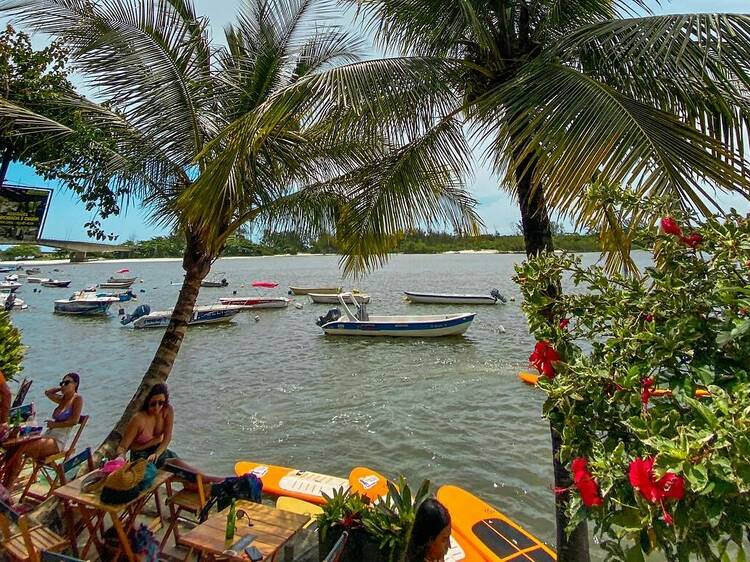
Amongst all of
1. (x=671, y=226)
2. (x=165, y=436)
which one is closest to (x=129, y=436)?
(x=165, y=436)

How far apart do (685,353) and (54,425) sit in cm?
594

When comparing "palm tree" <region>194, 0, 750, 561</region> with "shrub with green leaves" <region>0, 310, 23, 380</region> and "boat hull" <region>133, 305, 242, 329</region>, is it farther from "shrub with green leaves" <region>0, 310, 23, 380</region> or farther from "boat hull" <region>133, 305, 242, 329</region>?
"boat hull" <region>133, 305, 242, 329</region>

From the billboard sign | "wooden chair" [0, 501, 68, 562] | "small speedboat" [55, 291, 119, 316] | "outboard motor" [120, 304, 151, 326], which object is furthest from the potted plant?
"small speedboat" [55, 291, 119, 316]

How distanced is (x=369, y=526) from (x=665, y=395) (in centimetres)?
283

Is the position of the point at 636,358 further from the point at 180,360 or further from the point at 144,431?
the point at 180,360

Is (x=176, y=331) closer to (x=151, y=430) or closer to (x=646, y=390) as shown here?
(x=151, y=430)

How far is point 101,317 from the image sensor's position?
106ft

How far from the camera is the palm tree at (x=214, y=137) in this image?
4840 millimetres

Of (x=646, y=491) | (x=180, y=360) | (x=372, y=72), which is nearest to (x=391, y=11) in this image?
(x=372, y=72)

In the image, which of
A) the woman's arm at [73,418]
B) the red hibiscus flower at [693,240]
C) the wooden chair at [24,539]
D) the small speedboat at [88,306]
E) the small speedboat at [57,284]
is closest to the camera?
the red hibiscus flower at [693,240]

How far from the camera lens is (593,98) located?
280cm

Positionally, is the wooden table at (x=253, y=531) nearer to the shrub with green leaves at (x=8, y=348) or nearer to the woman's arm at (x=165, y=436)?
the woman's arm at (x=165, y=436)

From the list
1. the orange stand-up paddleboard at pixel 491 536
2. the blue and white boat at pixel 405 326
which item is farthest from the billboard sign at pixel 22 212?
the blue and white boat at pixel 405 326

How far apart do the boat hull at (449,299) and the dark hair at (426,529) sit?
3190 cm
